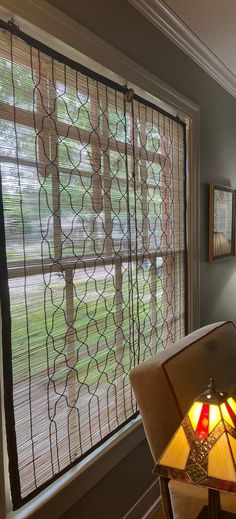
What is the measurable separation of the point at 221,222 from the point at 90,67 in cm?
151

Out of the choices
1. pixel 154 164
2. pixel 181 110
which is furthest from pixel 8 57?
pixel 181 110

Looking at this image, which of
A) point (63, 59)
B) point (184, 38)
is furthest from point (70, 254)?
point (184, 38)

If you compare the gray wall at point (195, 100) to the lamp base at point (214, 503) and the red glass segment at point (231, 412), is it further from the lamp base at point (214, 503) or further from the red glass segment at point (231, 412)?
the red glass segment at point (231, 412)

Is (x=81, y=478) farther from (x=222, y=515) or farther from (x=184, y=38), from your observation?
(x=184, y=38)

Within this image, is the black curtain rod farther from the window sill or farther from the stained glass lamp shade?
the window sill

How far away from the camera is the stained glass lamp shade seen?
0.81 metres

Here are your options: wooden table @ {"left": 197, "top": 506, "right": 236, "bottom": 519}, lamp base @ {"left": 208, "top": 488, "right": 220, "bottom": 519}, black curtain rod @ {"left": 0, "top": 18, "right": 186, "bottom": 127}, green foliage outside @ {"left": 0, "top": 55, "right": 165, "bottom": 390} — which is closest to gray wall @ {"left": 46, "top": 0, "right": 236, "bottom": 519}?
black curtain rod @ {"left": 0, "top": 18, "right": 186, "bottom": 127}

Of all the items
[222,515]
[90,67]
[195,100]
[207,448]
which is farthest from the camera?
[195,100]

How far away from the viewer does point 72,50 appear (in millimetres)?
1296

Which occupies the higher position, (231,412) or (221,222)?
(221,222)

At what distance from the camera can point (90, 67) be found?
1.40m

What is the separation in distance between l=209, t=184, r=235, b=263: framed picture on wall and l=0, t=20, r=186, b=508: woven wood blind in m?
0.71

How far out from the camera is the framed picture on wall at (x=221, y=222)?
241 cm

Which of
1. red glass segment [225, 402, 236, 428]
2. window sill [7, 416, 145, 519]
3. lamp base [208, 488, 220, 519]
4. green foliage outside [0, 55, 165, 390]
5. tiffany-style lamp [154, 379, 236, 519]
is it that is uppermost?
green foliage outside [0, 55, 165, 390]
